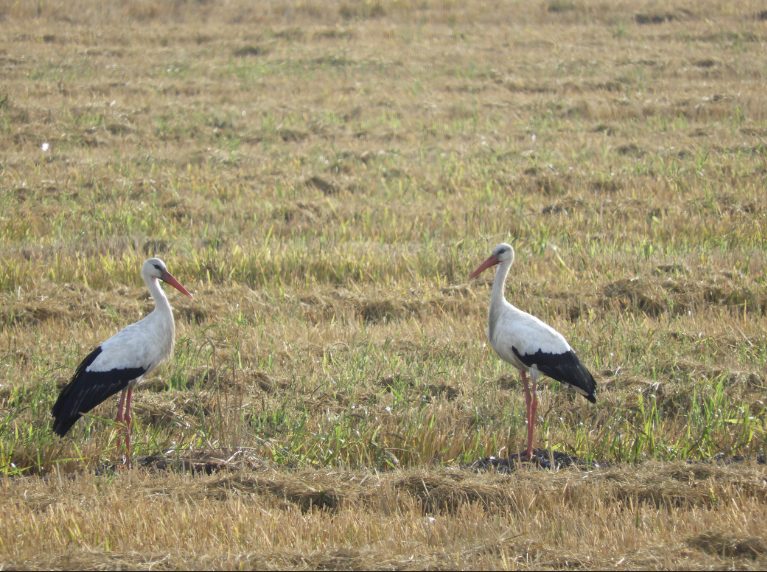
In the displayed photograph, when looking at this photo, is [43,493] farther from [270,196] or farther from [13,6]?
[13,6]

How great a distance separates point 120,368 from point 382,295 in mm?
3155

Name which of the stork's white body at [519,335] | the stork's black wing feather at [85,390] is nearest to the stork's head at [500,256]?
the stork's white body at [519,335]

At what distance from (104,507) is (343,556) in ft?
4.22

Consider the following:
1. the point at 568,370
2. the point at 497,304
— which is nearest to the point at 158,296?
the point at 497,304

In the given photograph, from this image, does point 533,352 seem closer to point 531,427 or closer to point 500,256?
point 531,427

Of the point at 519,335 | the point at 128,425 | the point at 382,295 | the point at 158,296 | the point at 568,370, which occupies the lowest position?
the point at 382,295

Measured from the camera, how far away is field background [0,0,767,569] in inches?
192

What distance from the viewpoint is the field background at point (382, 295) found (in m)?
4.88

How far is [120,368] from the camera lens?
249 inches

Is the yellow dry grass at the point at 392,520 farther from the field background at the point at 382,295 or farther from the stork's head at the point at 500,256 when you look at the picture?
the stork's head at the point at 500,256

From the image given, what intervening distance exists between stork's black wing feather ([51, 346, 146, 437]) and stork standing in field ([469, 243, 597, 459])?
212 centimetres

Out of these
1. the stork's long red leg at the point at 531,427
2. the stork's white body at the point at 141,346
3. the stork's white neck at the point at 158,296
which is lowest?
the stork's long red leg at the point at 531,427

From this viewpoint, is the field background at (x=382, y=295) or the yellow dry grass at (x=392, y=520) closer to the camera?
the yellow dry grass at (x=392, y=520)

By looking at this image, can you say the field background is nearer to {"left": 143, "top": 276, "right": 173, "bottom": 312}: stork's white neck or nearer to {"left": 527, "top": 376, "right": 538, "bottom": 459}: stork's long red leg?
{"left": 527, "top": 376, "right": 538, "bottom": 459}: stork's long red leg
